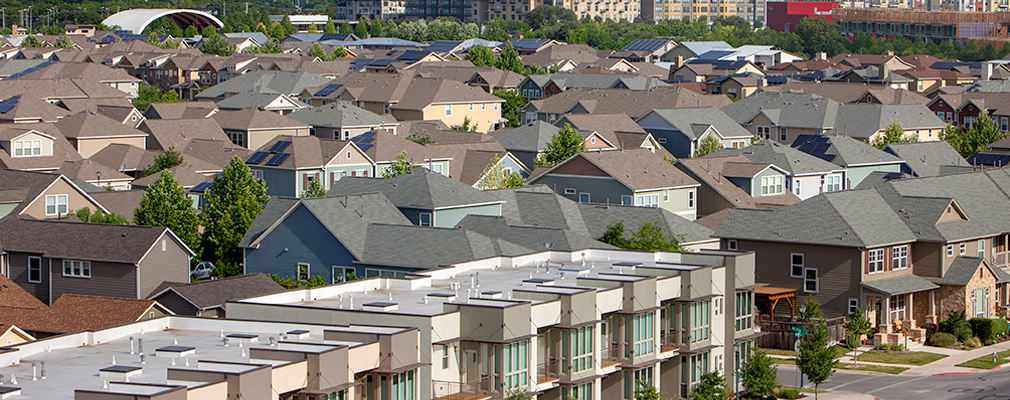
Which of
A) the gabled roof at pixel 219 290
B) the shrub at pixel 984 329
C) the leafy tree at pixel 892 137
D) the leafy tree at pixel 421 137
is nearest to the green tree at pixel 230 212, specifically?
the gabled roof at pixel 219 290

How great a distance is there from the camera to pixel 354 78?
486ft

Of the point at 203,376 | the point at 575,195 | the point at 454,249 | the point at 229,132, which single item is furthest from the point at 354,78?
the point at 203,376

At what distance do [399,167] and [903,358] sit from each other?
31.9 m

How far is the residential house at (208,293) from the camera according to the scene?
173ft

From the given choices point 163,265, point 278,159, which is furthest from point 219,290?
point 278,159

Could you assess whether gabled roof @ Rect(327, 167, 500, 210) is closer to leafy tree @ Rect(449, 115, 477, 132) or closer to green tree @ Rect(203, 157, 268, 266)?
green tree @ Rect(203, 157, 268, 266)

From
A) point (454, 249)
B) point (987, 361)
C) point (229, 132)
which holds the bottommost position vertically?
point (987, 361)

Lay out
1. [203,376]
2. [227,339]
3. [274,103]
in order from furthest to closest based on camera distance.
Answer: [274,103]
[227,339]
[203,376]

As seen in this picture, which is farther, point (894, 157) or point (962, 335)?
point (894, 157)

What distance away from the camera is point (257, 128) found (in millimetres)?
111188

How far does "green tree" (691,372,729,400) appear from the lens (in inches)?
1759

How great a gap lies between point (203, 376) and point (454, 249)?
28.9 metres

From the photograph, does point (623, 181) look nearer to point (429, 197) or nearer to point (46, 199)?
point (429, 197)

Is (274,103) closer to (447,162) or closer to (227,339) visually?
(447,162)
